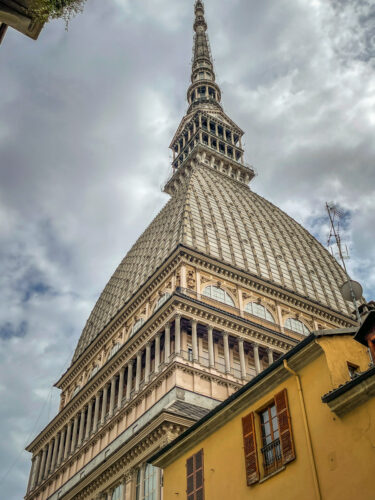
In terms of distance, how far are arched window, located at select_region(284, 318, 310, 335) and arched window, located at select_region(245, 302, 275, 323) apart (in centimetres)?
171

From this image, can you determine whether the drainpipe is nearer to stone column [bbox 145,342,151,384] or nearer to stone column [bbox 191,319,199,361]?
stone column [bbox 191,319,199,361]

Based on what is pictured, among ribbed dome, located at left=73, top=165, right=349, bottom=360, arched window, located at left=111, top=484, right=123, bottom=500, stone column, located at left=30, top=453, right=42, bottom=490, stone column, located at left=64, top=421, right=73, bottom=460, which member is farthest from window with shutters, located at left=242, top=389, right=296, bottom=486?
stone column, located at left=30, top=453, right=42, bottom=490

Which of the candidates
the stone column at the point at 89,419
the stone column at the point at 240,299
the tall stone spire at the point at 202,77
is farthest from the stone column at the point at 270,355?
the tall stone spire at the point at 202,77

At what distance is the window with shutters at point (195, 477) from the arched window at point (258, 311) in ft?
87.9

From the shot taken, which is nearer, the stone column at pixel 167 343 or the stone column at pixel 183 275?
the stone column at pixel 167 343

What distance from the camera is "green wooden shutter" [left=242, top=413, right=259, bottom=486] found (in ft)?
60.4

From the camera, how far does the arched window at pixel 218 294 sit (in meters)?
46.5

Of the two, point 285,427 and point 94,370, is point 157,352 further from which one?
point 285,427

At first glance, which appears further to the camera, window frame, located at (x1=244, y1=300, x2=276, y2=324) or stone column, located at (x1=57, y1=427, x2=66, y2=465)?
stone column, located at (x1=57, y1=427, x2=66, y2=465)

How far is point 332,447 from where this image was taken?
1639cm

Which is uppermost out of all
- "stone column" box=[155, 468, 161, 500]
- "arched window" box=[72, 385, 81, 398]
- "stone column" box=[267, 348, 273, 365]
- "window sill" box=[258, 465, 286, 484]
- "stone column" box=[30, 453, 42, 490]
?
"arched window" box=[72, 385, 81, 398]

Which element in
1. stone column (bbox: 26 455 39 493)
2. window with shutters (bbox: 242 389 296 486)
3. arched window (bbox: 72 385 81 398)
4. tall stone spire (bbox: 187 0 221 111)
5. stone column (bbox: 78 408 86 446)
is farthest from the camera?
tall stone spire (bbox: 187 0 221 111)

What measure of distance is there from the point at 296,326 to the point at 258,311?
410 cm

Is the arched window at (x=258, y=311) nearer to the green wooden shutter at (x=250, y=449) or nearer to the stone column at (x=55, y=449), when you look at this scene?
the stone column at (x=55, y=449)
